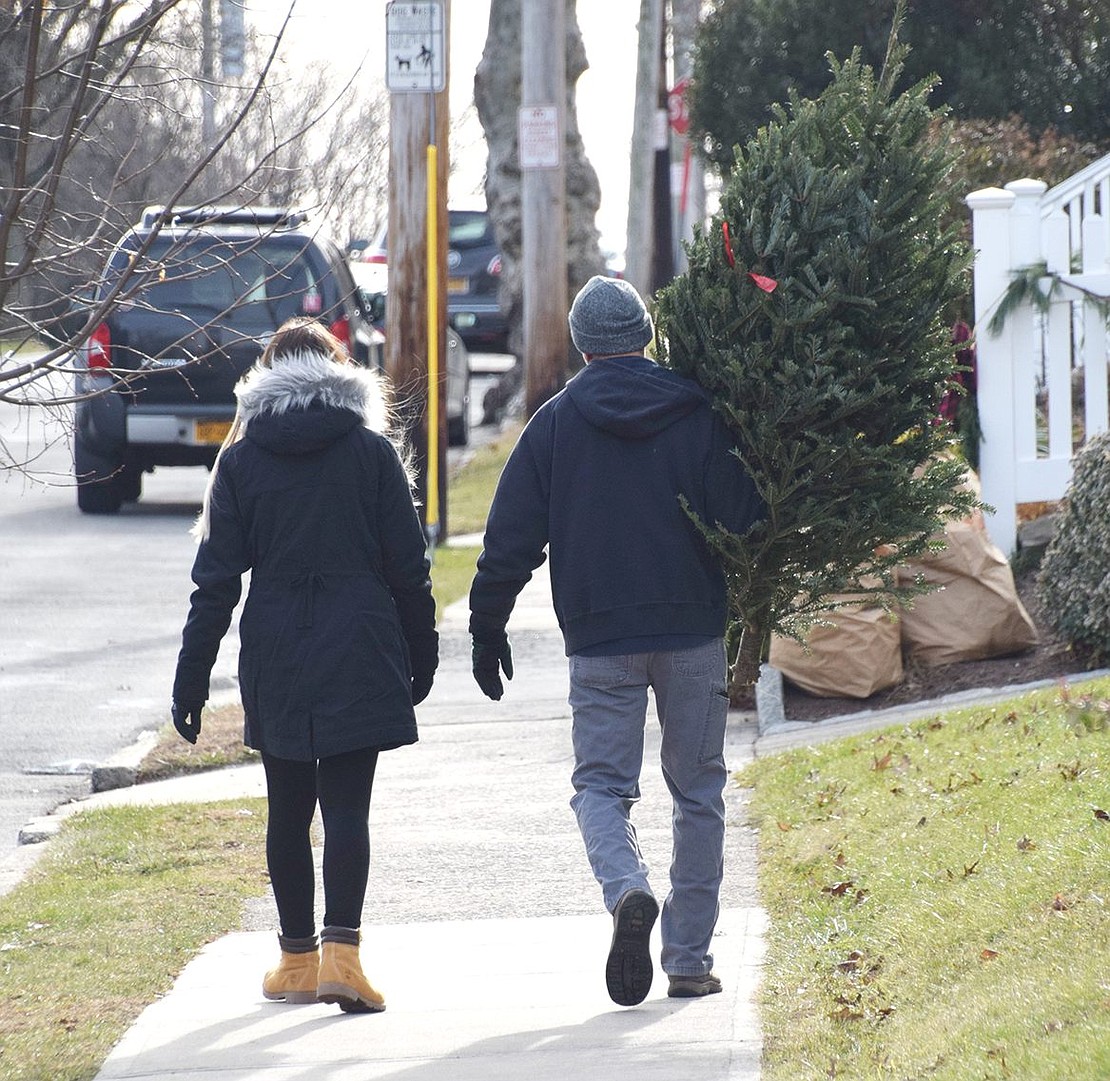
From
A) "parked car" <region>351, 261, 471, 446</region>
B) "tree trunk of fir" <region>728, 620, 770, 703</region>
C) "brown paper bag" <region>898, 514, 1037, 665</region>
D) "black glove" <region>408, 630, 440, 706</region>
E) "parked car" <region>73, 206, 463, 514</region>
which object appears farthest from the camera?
"parked car" <region>351, 261, 471, 446</region>

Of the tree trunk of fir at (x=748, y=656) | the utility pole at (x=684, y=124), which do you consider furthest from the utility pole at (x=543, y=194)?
the tree trunk of fir at (x=748, y=656)

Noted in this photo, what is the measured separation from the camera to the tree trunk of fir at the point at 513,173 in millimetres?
21000

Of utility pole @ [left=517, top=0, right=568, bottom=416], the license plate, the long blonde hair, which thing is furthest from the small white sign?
the long blonde hair

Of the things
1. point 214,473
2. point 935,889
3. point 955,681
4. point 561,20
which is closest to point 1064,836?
point 935,889

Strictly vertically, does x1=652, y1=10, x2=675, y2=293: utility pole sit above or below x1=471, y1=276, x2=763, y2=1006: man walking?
above

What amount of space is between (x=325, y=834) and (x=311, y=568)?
→ 27.3 inches

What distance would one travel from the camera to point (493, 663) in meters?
4.69

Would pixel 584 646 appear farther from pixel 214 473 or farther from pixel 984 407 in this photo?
pixel 984 407

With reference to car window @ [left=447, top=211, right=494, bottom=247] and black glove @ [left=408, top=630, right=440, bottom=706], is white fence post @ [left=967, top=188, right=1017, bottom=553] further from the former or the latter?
car window @ [left=447, top=211, right=494, bottom=247]

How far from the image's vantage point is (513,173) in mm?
21453

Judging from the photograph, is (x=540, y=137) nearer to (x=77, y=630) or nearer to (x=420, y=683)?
(x=77, y=630)

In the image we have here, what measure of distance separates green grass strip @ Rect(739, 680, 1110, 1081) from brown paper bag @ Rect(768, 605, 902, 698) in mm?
1069

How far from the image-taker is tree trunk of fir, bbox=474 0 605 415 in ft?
68.9

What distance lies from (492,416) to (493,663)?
55.2 feet
